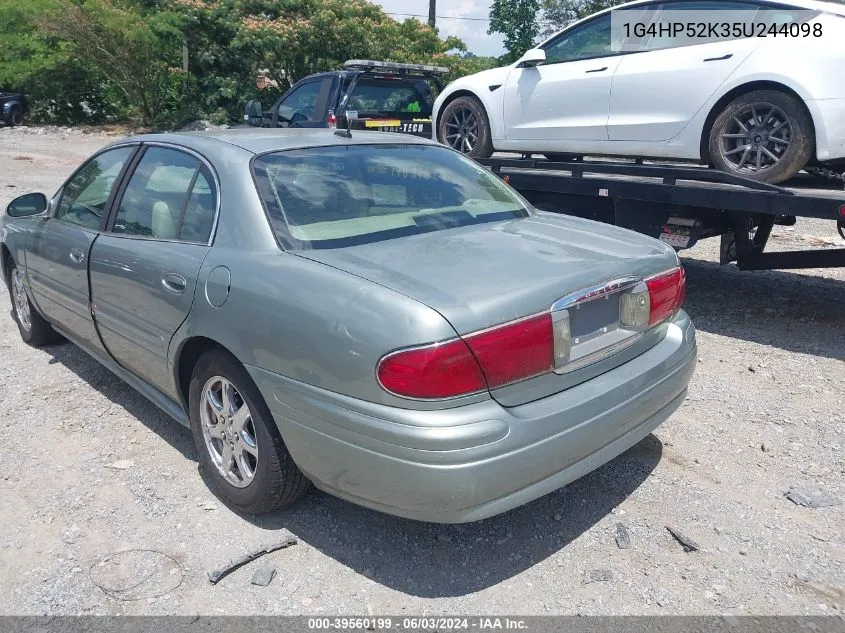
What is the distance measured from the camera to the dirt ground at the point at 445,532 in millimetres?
2656

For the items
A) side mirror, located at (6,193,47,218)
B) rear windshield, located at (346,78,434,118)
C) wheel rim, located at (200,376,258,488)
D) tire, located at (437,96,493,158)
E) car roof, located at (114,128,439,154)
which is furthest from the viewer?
rear windshield, located at (346,78,434,118)

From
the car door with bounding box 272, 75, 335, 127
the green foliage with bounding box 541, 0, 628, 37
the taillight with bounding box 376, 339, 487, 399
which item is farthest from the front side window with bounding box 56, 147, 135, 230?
the green foliage with bounding box 541, 0, 628, 37

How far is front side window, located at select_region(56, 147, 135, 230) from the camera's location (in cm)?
400

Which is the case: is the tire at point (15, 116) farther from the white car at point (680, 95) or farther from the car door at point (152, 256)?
the car door at point (152, 256)

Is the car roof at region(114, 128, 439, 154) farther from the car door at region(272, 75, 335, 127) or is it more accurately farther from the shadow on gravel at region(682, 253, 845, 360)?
the car door at region(272, 75, 335, 127)

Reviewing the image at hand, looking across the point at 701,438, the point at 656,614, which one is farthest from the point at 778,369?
the point at 656,614

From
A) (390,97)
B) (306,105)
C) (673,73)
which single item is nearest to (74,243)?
(673,73)

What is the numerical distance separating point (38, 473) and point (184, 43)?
20712 millimetres

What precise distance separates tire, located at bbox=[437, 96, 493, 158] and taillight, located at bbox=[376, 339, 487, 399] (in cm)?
510

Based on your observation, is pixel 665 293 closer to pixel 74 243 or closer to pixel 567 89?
pixel 74 243

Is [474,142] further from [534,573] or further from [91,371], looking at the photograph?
[534,573]

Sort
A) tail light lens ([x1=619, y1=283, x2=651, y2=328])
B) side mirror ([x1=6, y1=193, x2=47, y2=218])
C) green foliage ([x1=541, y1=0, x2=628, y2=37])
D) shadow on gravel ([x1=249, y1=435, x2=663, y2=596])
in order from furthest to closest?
green foliage ([x1=541, y1=0, x2=628, y2=37]), side mirror ([x1=6, y1=193, x2=47, y2=218]), tail light lens ([x1=619, y1=283, x2=651, y2=328]), shadow on gravel ([x1=249, y1=435, x2=663, y2=596])

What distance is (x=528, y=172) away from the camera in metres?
6.61

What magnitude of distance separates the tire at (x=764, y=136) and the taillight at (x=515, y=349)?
3.35 meters
